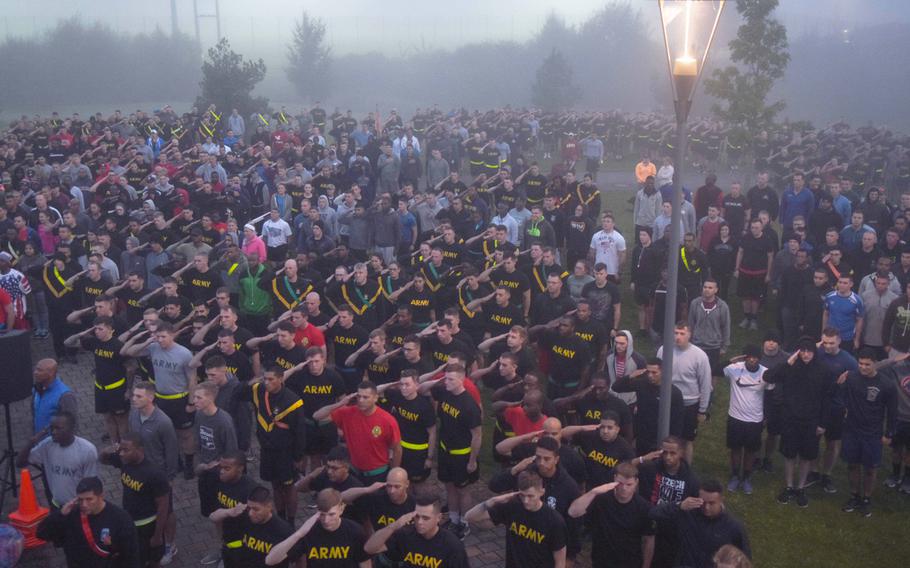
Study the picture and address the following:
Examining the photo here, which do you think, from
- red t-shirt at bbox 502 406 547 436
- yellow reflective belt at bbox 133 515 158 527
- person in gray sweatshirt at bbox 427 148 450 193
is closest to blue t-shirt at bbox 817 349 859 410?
red t-shirt at bbox 502 406 547 436

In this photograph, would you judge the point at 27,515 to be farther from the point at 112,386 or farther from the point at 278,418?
the point at 278,418

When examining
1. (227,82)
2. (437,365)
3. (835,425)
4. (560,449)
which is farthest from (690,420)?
(227,82)

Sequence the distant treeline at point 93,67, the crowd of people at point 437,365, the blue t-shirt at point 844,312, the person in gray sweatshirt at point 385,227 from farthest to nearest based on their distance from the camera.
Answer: the distant treeline at point 93,67
the person in gray sweatshirt at point 385,227
the blue t-shirt at point 844,312
the crowd of people at point 437,365

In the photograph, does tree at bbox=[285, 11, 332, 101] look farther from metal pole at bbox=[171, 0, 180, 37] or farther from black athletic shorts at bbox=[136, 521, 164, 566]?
black athletic shorts at bbox=[136, 521, 164, 566]

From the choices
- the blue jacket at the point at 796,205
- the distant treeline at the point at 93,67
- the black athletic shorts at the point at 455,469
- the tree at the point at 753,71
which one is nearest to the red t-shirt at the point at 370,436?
the black athletic shorts at the point at 455,469

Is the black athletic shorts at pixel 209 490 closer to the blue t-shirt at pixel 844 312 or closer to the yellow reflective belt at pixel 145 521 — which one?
the yellow reflective belt at pixel 145 521

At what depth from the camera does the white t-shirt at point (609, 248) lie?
1401cm

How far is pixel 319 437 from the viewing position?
9141mm

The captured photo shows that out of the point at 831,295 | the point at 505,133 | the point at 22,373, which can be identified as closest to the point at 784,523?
the point at 831,295

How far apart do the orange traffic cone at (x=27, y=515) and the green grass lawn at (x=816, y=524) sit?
24.8ft

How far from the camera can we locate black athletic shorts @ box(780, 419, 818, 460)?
910cm

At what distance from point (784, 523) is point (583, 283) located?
15.3 feet

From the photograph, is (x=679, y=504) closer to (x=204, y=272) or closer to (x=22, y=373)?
(x=22, y=373)

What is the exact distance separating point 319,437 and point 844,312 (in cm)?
754
